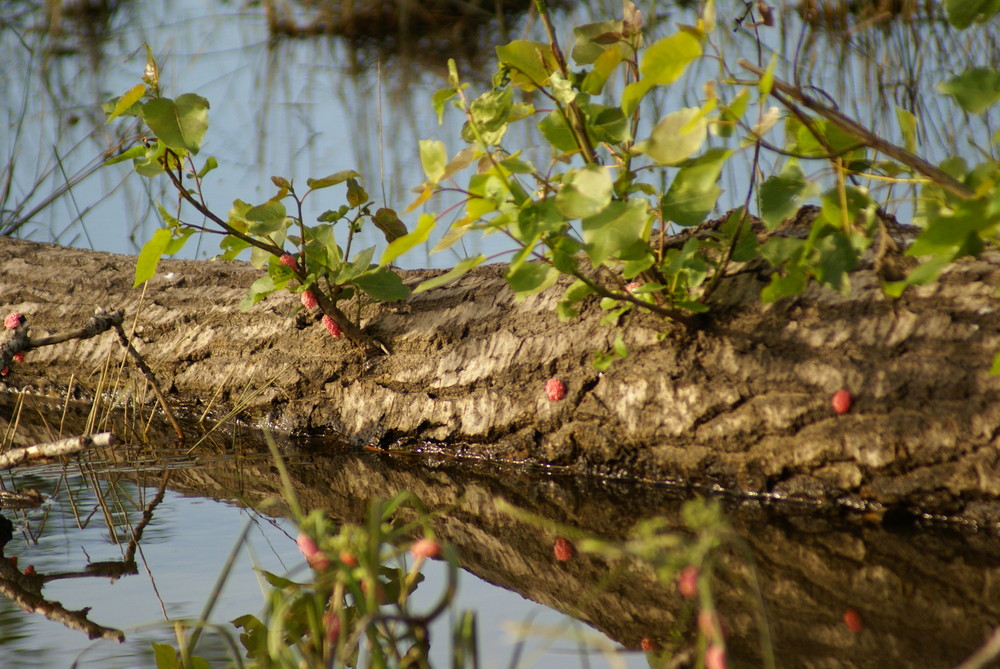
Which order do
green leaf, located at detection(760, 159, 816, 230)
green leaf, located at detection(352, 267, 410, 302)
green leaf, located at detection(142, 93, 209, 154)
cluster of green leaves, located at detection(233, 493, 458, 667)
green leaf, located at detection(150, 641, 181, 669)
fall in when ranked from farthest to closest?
green leaf, located at detection(352, 267, 410, 302) → green leaf, located at detection(142, 93, 209, 154) → green leaf, located at detection(760, 159, 816, 230) → green leaf, located at detection(150, 641, 181, 669) → cluster of green leaves, located at detection(233, 493, 458, 667)

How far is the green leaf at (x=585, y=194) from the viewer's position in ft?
3.40

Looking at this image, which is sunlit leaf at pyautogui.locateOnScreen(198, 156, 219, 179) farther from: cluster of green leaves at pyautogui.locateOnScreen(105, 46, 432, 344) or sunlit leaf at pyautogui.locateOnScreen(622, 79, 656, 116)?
sunlit leaf at pyautogui.locateOnScreen(622, 79, 656, 116)

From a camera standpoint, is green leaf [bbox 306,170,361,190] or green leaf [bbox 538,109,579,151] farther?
green leaf [bbox 306,170,361,190]

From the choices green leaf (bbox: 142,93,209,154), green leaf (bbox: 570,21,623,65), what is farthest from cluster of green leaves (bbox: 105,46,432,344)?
green leaf (bbox: 570,21,623,65)

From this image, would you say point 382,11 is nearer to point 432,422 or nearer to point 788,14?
point 788,14

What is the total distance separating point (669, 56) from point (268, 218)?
847mm

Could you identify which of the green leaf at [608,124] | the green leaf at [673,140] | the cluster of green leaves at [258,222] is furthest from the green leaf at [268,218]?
the green leaf at [673,140]

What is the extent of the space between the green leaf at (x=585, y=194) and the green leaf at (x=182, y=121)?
63 cm

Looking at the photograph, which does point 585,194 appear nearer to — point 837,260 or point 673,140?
point 673,140

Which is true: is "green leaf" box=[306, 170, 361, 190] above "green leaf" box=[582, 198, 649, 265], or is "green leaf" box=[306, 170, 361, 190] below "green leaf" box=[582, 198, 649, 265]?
above

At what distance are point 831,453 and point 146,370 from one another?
1.36 metres

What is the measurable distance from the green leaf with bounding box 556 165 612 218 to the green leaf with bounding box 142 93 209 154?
2.08 feet

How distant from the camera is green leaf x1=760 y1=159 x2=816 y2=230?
3.67ft

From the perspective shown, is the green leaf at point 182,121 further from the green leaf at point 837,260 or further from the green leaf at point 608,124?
the green leaf at point 837,260
